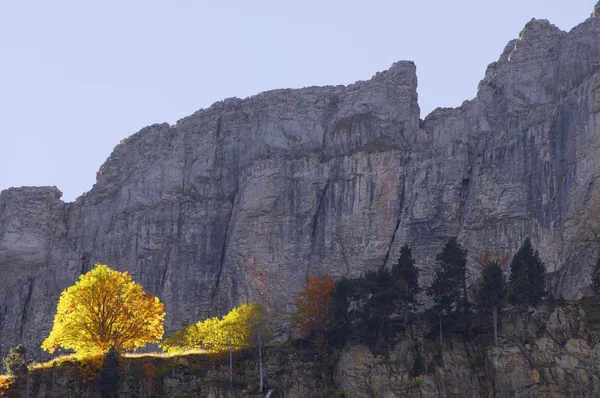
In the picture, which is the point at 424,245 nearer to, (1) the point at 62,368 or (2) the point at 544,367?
(2) the point at 544,367

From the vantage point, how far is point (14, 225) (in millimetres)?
115250

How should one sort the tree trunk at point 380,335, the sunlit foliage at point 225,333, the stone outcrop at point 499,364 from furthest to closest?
1. the sunlit foliage at point 225,333
2. the tree trunk at point 380,335
3. the stone outcrop at point 499,364

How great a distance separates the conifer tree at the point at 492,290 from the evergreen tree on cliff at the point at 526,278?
2.29 ft

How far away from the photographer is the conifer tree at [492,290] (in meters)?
83.4

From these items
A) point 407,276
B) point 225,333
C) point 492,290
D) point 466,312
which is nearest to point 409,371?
point 466,312

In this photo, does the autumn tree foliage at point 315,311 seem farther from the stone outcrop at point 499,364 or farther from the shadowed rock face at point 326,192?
the shadowed rock face at point 326,192

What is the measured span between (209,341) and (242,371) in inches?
142

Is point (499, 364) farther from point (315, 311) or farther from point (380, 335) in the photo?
point (315, 311)

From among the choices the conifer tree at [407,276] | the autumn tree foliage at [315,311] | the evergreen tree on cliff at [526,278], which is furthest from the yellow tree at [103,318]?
the evergreen tree on cliff at [526,278]

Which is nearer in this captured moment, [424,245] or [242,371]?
[242,371]

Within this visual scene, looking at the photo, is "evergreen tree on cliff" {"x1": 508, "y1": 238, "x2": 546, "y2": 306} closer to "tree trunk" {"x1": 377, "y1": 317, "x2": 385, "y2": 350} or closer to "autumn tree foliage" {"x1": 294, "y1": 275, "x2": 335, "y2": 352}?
"tree trunk" {"x1": 377, "y1": 317, "x2": 385, "y2": 350}

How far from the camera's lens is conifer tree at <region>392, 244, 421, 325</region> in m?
86.2

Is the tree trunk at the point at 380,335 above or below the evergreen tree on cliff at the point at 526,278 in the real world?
below

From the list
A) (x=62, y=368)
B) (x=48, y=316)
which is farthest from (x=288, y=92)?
(x=62, y=368)
